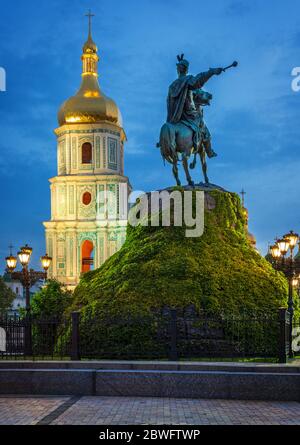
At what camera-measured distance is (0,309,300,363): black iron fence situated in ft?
40.0

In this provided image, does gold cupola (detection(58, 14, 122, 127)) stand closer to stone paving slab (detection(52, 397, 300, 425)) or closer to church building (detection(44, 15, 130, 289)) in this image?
church building (detection(44, 15, 130, 289))

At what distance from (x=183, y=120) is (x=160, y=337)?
610cm

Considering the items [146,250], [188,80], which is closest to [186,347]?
[146,250]

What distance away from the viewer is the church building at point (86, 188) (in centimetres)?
5619

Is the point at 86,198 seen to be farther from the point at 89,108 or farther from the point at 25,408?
the point at 25,408

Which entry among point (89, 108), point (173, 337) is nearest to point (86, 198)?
point (89, 108)

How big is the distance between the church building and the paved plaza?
146ft

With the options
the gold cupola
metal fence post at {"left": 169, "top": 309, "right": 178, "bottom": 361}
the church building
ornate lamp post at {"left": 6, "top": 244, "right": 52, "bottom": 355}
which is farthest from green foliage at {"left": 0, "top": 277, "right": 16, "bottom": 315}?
metal fence post at {"left": 169, "top": 309, "right": 178, "bottom": 361}

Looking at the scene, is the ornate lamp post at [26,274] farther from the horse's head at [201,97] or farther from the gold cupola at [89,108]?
the gold cupola at [89,108]

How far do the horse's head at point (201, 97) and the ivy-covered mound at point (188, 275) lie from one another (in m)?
2.51

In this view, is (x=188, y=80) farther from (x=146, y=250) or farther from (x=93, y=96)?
(x=93, y=96)

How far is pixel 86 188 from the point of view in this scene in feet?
188

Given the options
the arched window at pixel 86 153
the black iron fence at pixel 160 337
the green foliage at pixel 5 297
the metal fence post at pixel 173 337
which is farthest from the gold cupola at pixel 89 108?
the metal fence post at pixel 173 337

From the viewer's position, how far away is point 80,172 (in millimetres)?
57969
